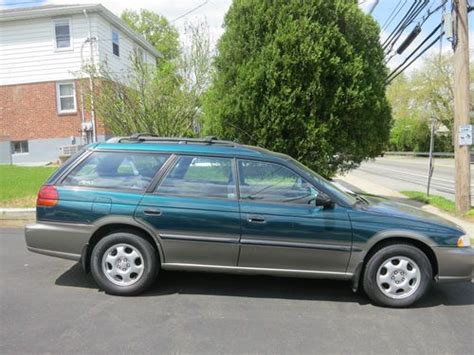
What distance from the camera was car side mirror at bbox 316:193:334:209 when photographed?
4.18 m


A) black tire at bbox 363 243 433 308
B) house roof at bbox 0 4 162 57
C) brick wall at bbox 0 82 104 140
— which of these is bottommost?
black tire at bbox 363 243 433 308

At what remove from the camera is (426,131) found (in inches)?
1804

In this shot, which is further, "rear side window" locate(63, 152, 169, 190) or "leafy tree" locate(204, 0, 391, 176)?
"leafy tree" locate(204, 0, 391, 176)

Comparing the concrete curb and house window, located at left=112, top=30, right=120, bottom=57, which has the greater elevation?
house window, located at left=112, top=30, right=120, bottom=57

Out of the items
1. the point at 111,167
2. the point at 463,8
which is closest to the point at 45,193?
the point at 111,167

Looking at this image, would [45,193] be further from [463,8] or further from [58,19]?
[58,19]

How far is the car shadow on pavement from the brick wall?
1474 cm

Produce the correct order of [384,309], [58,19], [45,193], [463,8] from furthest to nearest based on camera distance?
[58,19]
[463,8]
[45,193]
[384,309]

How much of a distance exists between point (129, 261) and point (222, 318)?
1.22 metres

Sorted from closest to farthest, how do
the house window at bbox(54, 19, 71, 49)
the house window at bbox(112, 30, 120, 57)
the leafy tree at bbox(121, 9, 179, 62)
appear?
the house window at bbox(54, 19, 71, 49)
the house window at bbox(112, 30, 120, 57)
the leafy tree at bbox(121, 9, 179, 62)

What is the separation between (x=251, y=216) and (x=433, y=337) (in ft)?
6.50

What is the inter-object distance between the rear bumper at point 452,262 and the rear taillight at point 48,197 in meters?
4.07

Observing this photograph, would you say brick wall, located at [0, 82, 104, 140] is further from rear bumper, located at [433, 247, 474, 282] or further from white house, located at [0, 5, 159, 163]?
rear bumper, located at [433, 247, 474, 282]

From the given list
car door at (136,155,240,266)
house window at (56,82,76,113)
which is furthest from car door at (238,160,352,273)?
house window at (56,82,76,113)
